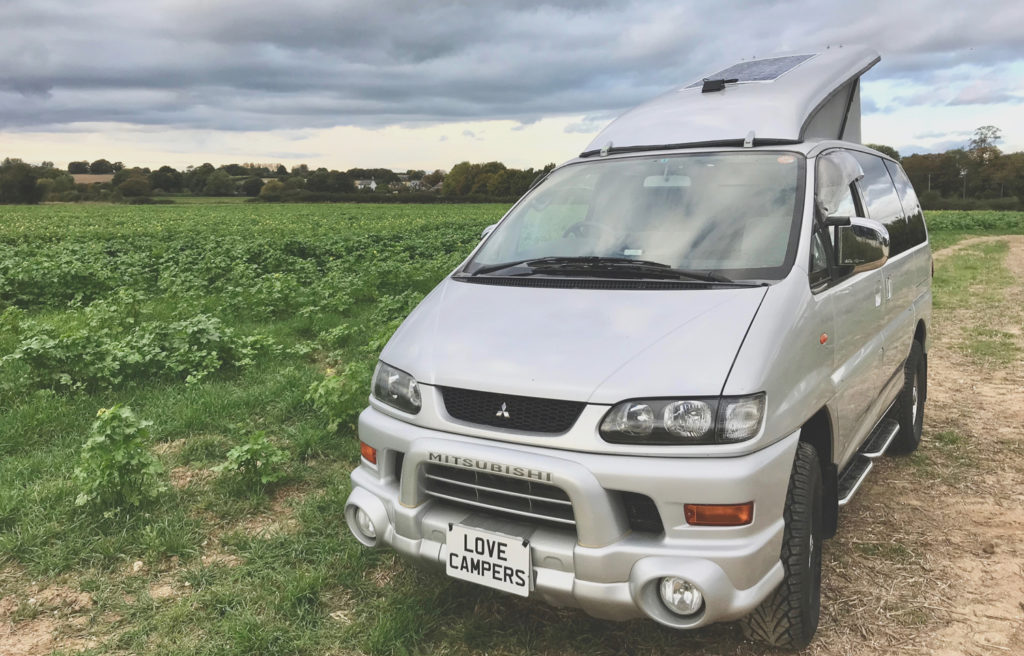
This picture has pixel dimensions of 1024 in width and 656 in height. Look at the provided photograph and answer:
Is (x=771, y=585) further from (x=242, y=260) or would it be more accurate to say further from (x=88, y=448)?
(x=242, y=260)

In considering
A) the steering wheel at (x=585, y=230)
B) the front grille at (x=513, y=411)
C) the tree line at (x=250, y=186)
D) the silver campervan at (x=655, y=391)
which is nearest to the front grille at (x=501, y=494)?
the silver campervan at (x=655, y=391)

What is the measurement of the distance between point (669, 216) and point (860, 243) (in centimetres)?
83

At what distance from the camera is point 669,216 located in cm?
345

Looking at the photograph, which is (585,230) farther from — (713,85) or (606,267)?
(713,85)

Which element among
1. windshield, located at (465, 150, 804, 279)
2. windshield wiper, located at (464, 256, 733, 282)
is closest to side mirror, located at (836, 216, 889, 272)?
windshield, located at (465, 150, 804, 279)

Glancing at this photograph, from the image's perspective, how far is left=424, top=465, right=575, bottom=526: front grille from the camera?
256cm

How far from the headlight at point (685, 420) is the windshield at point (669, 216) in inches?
28.1

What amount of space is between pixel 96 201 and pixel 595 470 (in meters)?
81.6

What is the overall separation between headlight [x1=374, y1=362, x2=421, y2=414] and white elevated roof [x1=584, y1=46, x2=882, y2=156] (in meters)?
1.91

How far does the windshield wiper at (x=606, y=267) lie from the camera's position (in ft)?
10.0

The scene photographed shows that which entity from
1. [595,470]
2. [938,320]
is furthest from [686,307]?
[938,320]

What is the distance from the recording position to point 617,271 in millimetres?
3209

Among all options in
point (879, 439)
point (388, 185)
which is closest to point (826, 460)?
point (879, 439)

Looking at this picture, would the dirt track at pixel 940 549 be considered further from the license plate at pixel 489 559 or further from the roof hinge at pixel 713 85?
the roof hinge at pixel 713 85
